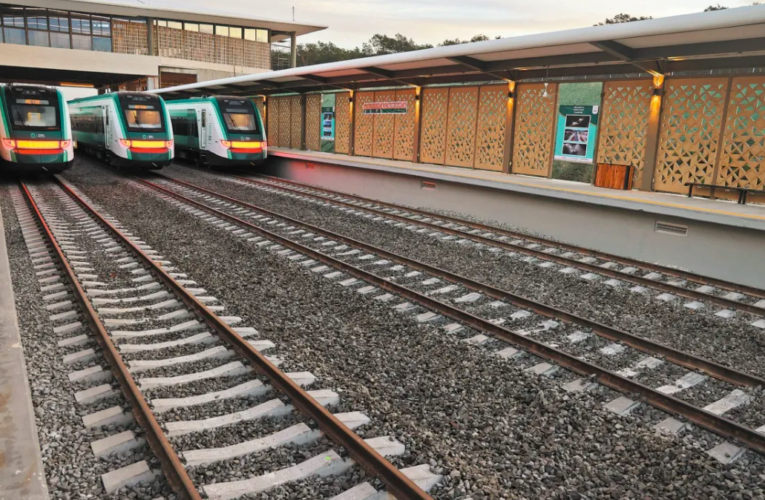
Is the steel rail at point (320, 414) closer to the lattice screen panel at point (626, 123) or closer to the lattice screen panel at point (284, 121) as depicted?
the lattice screen panel at point (626, 123)

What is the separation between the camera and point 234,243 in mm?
9688

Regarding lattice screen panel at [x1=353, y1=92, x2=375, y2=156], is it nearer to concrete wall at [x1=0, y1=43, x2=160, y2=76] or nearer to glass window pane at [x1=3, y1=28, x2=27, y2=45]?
concrete wall at [x1=0, y1=43, x2=160, y2=76]

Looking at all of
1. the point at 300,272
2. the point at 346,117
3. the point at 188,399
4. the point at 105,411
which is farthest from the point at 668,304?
the point at 346,117

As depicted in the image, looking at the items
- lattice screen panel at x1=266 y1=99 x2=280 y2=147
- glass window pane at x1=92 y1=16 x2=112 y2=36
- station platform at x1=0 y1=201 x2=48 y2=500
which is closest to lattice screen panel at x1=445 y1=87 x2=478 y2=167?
lattice screen panel at x1=266 y1=99 x2=280 y2=147

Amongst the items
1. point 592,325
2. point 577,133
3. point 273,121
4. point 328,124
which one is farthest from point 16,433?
point 273,121

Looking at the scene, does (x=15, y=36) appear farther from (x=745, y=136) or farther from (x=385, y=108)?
(x=745, y=136)

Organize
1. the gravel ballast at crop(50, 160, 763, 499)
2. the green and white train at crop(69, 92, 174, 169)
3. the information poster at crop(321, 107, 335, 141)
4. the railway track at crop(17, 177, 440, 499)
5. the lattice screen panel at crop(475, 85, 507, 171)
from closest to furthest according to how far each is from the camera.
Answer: the railway track at crop(17, 177, 440, 499) < the gravel ballast at crop(50, 160, 763, 499) < the lattice screen panel at crop(475, 85, 507, 171) < the green and white train at crop(69, 92, 174, 169) < the information poster at crop(321, 107, 335, 141)

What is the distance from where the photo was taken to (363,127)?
19.5 meters

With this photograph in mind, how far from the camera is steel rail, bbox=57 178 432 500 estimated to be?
320 cm

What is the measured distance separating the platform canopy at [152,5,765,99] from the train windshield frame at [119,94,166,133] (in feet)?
16.2

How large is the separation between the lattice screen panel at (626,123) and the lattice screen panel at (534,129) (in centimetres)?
135

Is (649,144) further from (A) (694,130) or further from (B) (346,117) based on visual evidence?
(B) (346,117)

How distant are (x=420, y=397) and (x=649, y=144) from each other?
9034 millimetres

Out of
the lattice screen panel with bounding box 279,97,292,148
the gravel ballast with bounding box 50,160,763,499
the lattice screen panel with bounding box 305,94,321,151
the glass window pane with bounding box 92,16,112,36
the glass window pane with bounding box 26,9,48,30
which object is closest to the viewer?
the gravel ballast with bounding box 50,160,763,499
